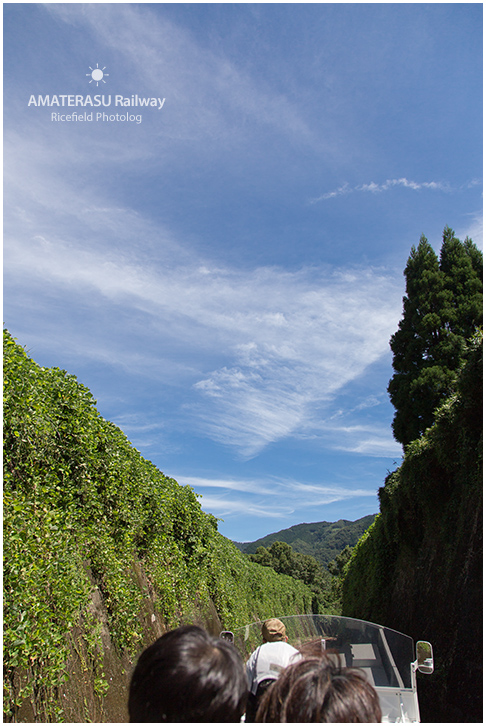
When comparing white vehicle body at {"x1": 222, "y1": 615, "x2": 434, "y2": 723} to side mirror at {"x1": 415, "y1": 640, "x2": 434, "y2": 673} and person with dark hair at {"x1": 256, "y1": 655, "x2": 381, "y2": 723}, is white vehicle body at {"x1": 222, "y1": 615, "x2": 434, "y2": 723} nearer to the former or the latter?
side mirror at {"x1": 415, "y1": 640, "x2": 434, "y2": 673}

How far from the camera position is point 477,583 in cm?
659

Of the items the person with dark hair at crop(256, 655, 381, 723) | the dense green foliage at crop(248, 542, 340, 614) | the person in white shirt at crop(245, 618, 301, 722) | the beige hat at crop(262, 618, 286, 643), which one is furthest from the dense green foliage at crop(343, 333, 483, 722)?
the dense green foliage at crop(248, 542, 340, 614)

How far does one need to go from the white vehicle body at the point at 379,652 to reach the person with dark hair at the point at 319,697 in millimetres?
2374

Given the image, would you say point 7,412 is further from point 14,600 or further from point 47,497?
point 14,600

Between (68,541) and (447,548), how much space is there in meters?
6.95

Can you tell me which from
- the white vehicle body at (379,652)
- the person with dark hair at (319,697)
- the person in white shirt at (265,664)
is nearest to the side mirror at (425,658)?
the white vehicle body at (379,652)

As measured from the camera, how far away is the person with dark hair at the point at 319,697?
4.05 ft

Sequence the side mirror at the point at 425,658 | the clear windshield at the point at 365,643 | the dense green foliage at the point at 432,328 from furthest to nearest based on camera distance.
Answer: the dense green foliage at the point at 432,328
the clear windshield at the point at 365,643
the side mirror at the point at 425,658

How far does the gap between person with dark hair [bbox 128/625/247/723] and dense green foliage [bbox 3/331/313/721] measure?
97.0 inches

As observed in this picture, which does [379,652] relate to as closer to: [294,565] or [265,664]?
[265,664]

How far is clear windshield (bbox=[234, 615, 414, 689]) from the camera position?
3588 mm

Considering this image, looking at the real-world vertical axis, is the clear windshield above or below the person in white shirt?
below

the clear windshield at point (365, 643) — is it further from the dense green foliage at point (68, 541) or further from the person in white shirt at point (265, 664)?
the dense green foliage at point (68, 541)

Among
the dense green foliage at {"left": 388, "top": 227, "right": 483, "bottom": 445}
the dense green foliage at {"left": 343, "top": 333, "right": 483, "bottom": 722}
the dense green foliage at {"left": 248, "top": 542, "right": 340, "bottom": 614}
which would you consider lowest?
the dense green foliage at {"left": 248, "top": 542, "right": 340, "bottom": 614}
